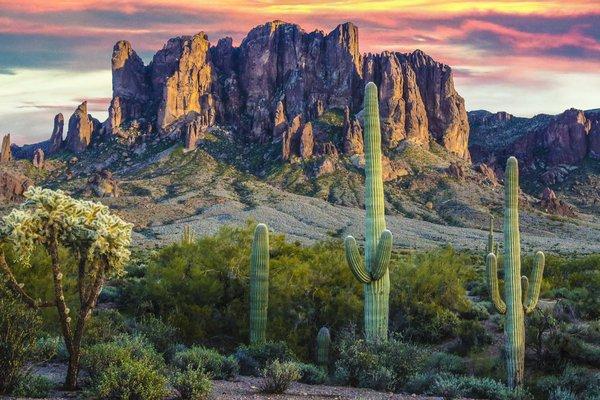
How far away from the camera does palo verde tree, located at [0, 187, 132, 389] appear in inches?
400

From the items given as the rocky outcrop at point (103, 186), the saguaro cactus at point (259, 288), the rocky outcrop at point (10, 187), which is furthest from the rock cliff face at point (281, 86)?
the saguaro cactus at point (259, 288)

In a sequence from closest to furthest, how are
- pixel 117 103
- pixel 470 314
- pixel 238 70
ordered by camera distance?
pixel 470 314 < pixel 117 103 < pixel 238 70

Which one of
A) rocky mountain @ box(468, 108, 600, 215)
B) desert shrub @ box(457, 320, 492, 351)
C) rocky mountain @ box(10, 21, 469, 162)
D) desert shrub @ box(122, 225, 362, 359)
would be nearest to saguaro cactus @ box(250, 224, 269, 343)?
desert shrub @ box(122, 225, 362, 359)

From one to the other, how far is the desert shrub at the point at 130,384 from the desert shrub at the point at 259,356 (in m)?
4.63

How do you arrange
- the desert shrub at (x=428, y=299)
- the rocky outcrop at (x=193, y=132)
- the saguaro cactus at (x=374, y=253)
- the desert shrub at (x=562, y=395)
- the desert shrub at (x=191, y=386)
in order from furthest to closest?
the rocky outcrop at (x=193, y=132)
the desert shrub at (x=428, y=299)
the saguaro cactus at (x=374, y=253)
the desert shrub at (x=562, y=395)
the desert shrub at (x=191, y=386)

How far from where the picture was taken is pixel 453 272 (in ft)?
82.7

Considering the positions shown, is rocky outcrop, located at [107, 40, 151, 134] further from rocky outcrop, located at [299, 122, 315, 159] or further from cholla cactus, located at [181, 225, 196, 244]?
cholla cactus, located at [181, 225, 196, 244]

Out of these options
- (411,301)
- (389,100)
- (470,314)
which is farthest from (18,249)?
(389,100)

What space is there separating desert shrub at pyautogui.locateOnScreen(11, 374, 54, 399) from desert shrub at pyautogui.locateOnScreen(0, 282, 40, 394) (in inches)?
4.5

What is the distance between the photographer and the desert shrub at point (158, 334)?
54.5 ft

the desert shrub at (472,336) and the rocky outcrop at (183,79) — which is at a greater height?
the rocky outcrop at (183,79)

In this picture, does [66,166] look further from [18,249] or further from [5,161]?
[18,249]

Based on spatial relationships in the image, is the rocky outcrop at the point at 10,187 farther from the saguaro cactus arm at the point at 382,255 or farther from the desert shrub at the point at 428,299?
the saguaro cactus arm at the point at 382,255

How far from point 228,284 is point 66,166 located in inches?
5813
